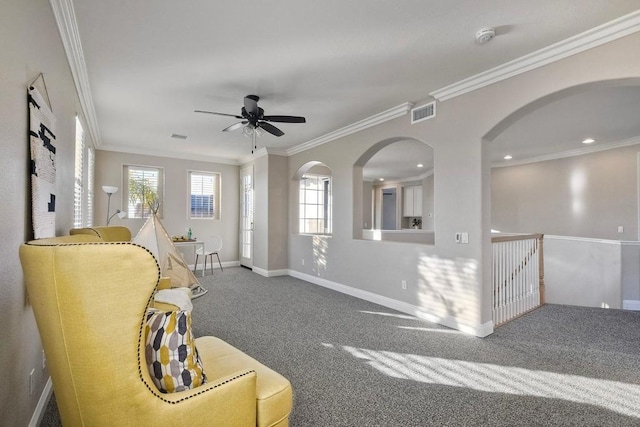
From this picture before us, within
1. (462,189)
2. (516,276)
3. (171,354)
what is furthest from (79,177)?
(516,276)

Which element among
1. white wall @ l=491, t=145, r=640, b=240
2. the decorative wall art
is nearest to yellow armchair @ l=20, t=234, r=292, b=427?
the decorative wall art

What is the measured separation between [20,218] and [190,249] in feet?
19.2

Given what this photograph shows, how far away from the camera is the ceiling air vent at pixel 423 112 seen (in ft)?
12.5

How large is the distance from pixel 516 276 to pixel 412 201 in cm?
673

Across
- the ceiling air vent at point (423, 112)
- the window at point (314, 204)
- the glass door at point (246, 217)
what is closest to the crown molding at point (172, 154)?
the glass door at point (246, 217)

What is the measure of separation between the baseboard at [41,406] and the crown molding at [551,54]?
4.37 metres

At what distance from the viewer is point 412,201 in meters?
10.6

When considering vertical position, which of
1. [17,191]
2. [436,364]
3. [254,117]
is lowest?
[436,364]

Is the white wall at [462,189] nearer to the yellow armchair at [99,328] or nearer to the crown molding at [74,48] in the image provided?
the yellow armchair at [99,328]

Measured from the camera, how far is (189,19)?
92.1 inches

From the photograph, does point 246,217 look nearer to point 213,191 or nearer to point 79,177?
point 213,191

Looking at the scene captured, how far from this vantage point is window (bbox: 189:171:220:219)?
7348 millimetres

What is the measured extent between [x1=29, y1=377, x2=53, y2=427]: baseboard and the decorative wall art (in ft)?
3.45

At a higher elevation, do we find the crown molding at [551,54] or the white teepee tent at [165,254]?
the crown molding at [551,54]
